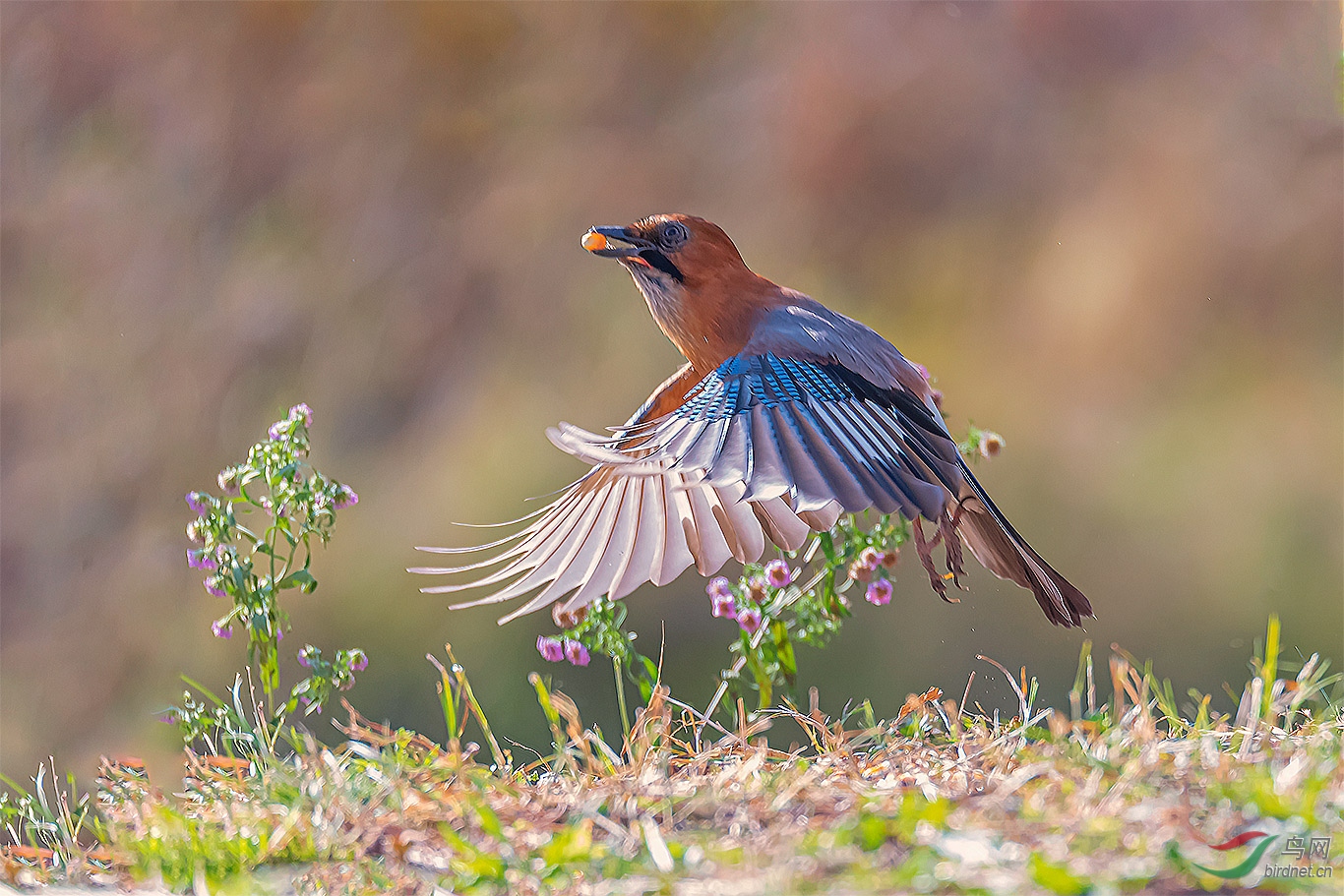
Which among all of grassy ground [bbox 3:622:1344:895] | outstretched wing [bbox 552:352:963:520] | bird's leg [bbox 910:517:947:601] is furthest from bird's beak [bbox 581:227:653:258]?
grassy ground [bbox 3:622:1344:895]

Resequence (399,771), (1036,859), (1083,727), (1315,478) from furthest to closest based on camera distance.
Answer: (1315,478) → (1083,727) → (399,771) → (1036,859)

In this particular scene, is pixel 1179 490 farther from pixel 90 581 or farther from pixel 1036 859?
pixel 90 581

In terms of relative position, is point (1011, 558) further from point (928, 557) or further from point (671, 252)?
point (671, 252)

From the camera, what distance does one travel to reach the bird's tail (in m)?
2.65

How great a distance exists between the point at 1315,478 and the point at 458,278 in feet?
11.6

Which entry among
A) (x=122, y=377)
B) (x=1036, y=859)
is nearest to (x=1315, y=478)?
(x=1036, y=859)

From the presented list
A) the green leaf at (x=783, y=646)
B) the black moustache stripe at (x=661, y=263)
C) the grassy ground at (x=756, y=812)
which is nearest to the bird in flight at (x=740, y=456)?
the black moustache stripe at (x=661, y=263)

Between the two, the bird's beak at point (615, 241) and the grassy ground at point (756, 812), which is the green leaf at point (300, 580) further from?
the bird's beak at point (615, 241)

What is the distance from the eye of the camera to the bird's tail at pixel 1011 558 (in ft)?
8.70

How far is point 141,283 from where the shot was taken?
5070mm

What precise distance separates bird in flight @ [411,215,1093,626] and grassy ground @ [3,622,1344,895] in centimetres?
39

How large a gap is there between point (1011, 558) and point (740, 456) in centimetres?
100

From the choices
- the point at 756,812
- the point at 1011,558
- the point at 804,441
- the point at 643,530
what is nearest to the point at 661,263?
the point at 643,530

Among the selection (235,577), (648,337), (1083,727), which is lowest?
(1083,727)
